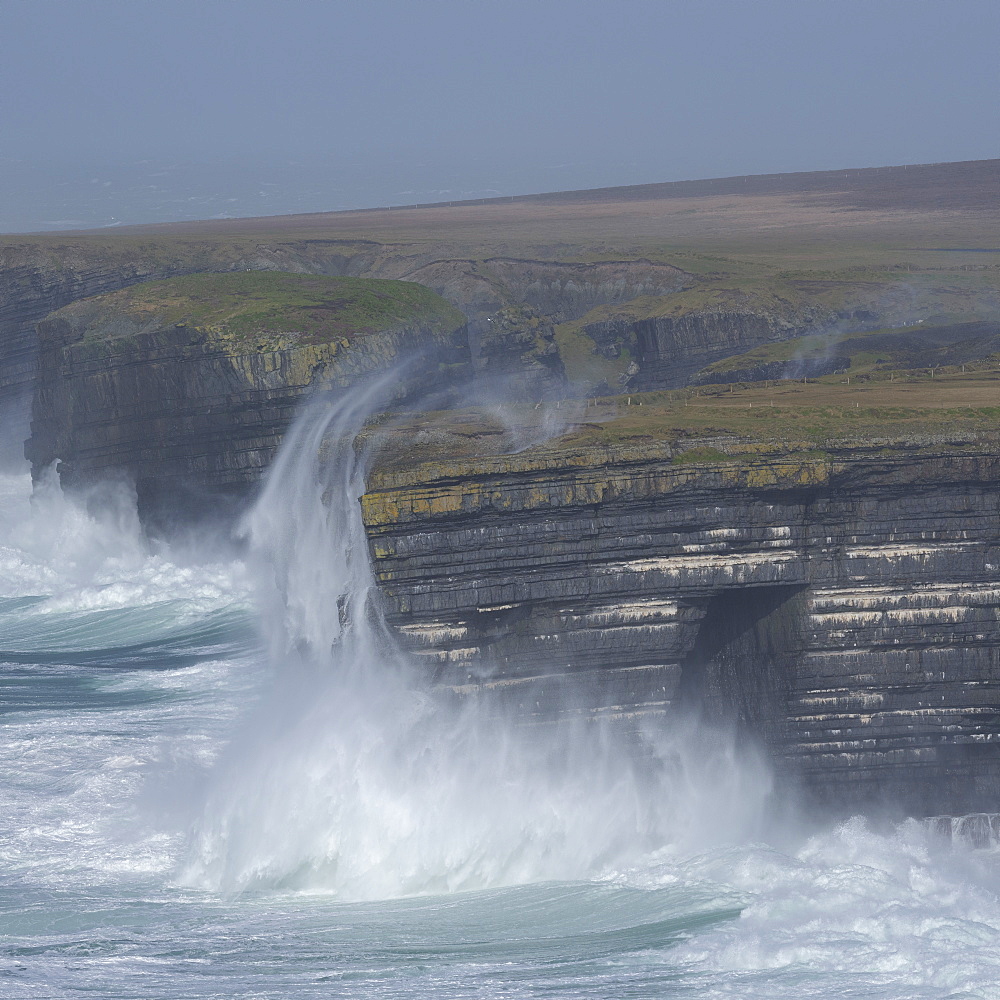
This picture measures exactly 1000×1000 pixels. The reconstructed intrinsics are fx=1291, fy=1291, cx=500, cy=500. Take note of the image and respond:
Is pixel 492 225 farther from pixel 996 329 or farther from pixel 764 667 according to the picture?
pixel 764 667

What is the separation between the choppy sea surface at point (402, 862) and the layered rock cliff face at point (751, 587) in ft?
4.18

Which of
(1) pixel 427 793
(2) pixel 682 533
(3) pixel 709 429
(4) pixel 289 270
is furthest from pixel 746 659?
(4) pixel 289 270

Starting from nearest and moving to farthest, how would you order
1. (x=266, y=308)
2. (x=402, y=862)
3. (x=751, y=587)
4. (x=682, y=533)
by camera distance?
(x=402, y=862) → (x=682, y=533) → (x=751, y=587) → (x=266, y=308)

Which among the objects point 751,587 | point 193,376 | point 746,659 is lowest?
point 746,659

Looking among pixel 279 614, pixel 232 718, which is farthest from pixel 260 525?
pixel 232 718

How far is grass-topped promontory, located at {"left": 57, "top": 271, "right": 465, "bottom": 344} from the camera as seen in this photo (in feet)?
181

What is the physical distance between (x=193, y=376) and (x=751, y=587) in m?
33.9

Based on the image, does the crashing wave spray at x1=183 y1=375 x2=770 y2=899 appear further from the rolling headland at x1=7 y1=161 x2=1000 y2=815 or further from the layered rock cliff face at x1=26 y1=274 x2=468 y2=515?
the layered rock cliff face at x1=26 y1=274 x2=468 y2=515

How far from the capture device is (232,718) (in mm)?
32062

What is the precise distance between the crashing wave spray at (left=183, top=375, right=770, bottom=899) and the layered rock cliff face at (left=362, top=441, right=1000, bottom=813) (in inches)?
33.8

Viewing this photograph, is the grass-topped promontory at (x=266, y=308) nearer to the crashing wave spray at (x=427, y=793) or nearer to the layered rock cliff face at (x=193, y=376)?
the layered rock cliff face at (x=193, y=376)

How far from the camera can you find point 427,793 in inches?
977

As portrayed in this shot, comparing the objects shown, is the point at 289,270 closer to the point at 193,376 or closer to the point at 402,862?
the point at 193,376

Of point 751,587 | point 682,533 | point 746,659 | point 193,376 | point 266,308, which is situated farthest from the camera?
point 266,308
